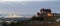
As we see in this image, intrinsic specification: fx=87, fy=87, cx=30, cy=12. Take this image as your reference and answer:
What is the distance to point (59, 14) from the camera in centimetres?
148

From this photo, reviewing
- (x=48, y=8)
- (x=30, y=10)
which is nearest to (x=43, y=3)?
(x=48, y=8)

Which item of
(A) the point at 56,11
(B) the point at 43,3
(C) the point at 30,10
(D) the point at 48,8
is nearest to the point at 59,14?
(A) the point at 56,11

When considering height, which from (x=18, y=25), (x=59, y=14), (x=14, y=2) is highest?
(x=14, y=2)

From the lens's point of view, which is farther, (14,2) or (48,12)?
(14,2)

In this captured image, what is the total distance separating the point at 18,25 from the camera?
59.6 inches

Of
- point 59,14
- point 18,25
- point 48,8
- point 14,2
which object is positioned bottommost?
point 18,25

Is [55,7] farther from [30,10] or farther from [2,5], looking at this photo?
[2,5]

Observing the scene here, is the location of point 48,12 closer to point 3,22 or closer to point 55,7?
point 55,7

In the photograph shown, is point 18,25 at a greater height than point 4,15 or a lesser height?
lesser

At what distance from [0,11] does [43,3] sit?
767mm

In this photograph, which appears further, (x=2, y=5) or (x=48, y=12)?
(x=2, y=5)

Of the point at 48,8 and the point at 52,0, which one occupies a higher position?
the point at 52,0

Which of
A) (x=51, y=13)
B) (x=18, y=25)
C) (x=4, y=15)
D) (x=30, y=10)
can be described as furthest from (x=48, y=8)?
(x=4, y=15)

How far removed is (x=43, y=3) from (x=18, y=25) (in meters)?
0.58
